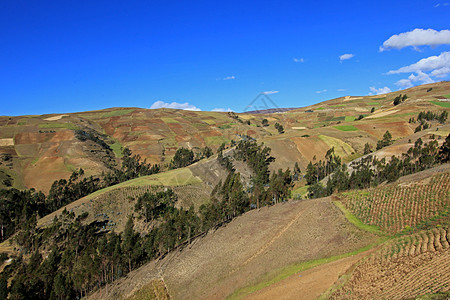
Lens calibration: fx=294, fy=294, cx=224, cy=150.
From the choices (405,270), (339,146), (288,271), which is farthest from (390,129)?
(405,270)

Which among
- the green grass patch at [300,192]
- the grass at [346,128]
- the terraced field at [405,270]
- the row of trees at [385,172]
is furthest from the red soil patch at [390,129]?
the terraced field at [405,270]

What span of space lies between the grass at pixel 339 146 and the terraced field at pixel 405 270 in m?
104

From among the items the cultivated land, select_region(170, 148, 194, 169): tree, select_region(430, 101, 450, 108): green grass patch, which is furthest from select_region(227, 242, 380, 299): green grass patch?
select_region(430, 101, 450, 108): green grass patch

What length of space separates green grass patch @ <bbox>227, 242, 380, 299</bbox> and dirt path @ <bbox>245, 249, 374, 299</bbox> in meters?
0.88

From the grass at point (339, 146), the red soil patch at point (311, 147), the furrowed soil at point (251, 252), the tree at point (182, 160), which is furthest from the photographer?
the tree at point (182, 160)

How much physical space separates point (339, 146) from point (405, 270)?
118m

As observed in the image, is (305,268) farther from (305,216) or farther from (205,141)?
(205,141)

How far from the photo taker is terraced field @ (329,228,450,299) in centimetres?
2515

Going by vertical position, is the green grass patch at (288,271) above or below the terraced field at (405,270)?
below

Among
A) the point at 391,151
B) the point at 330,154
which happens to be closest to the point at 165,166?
the point at 330,154

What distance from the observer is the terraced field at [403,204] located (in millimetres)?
42344

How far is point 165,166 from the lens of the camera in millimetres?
156750

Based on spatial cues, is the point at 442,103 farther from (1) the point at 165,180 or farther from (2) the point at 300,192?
(1) the point at 165,180

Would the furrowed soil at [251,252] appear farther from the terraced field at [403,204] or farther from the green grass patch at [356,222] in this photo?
the terraced field at [403,204]
